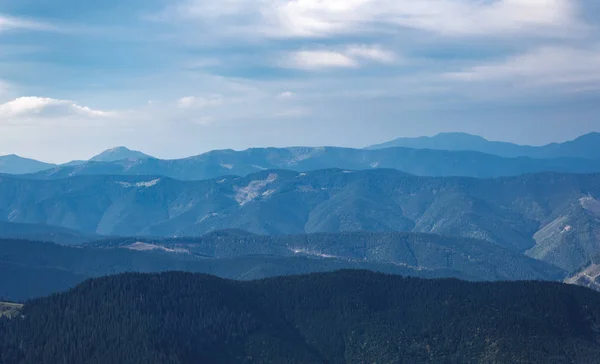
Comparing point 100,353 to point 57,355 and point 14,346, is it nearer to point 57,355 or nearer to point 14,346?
point 57,355

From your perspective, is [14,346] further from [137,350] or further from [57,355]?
[137,350]

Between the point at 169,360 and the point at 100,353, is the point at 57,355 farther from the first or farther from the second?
the point at 169,360

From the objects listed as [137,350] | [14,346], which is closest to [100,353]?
[137,350]

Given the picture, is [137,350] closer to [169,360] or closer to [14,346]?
[169,360]

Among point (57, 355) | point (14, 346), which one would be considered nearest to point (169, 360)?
point (57, 355)
